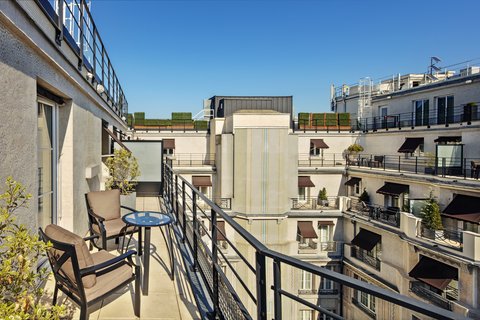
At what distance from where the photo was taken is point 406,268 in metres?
15.8

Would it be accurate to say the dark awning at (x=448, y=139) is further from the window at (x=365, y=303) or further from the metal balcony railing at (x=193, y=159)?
the metal balcony railing at (x=193, y=159)

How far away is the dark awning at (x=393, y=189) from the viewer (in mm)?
18734

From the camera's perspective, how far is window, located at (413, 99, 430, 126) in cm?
2144

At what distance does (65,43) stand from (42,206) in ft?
7.39

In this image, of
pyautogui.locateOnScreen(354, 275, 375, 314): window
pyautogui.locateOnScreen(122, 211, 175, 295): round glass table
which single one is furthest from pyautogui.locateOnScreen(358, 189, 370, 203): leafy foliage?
pyautogui.locateOnScreen(122, 211, 175, 295): round glass table

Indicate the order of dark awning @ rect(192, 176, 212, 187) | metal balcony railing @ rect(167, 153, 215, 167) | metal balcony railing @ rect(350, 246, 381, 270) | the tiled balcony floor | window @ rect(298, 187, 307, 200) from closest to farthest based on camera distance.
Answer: the tiled balcony floor
metal balcony railing @ rect(350, 246, 381, 270)
dark awning @ rect(192, 176, 212, 187)
window @ rect(298, 187, 307, 200)
metal balcony railing @ rect(167, 153, 215, 167)

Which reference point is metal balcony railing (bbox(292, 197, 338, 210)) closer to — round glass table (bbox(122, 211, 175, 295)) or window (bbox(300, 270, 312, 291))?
window (bbox(300, 270, 312, 291))

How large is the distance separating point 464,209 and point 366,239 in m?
5.80

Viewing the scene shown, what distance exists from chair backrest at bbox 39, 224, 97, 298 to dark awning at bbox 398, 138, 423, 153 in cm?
2299

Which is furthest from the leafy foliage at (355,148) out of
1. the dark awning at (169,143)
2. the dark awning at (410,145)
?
the dark awning at (169,143)

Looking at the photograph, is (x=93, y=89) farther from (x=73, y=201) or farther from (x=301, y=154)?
(x=301, y=154)

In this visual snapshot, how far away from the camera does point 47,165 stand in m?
3.96

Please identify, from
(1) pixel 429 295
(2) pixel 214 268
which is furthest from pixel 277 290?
(1) pixel 429 295

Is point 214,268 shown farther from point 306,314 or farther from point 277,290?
point 306,314
